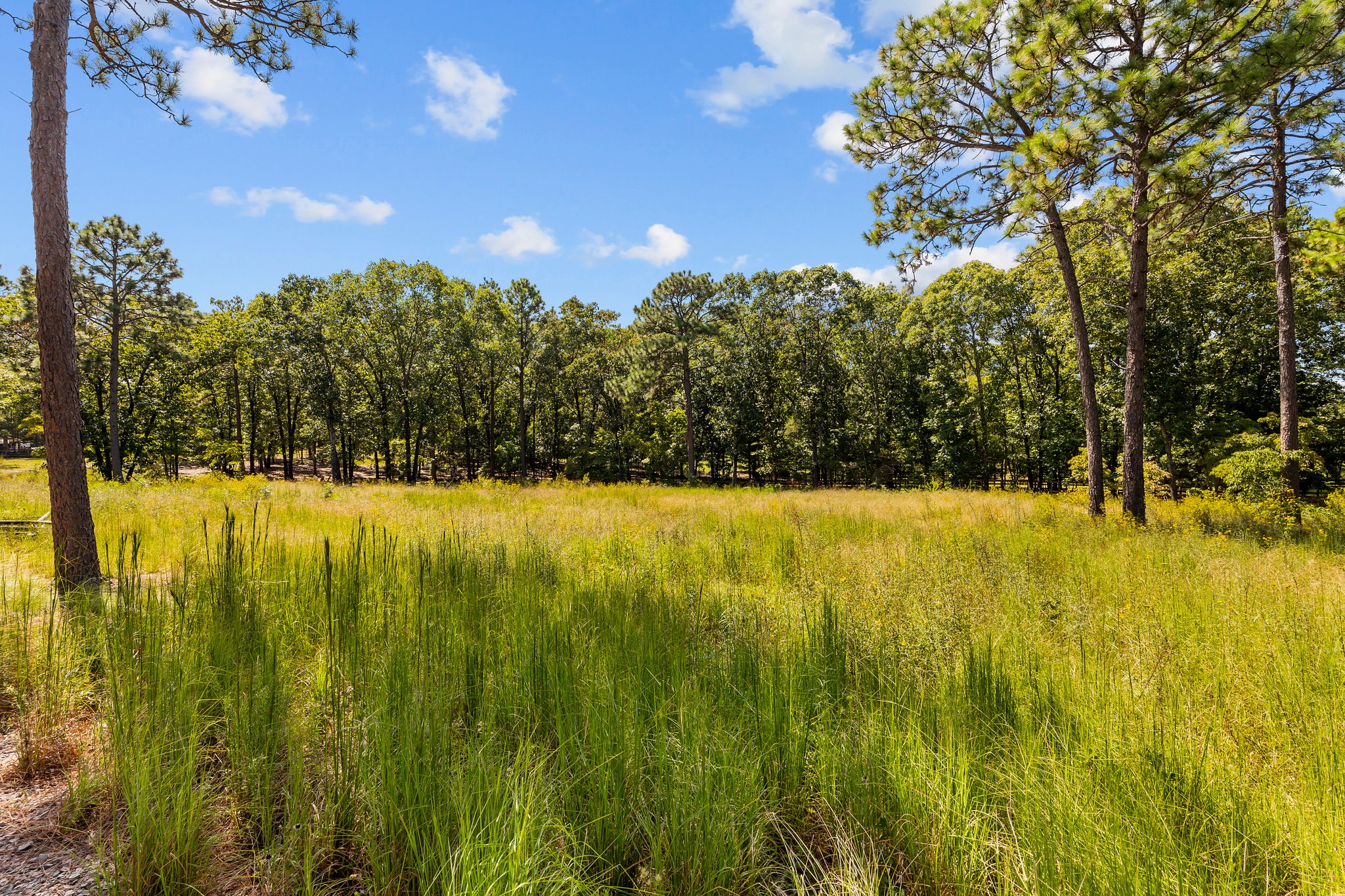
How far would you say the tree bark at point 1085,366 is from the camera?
956 cm

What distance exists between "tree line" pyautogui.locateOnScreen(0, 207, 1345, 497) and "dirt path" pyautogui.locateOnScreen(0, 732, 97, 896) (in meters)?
24.3

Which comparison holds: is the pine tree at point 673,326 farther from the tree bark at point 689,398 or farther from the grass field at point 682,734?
the grass field at point 682,734

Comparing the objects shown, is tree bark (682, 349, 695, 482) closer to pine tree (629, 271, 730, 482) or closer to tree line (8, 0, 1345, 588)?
pine tree (629, 271, 730, 482)

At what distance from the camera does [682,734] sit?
218 cm

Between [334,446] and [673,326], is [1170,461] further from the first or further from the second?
[334,446]

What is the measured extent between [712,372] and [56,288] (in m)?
31.4

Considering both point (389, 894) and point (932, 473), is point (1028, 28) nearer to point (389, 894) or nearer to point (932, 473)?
point (389, 894)

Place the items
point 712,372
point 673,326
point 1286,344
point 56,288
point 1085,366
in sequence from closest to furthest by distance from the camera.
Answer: point 56,288 < point 1286,344 < point 1085,366 < point 673,326 < point 712,372

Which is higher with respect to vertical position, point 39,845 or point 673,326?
point 673,326

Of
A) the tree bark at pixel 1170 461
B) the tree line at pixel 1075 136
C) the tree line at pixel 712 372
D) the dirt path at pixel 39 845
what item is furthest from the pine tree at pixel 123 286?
the tree bark at pixel 1170 461

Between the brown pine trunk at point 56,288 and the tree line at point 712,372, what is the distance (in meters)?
22.4

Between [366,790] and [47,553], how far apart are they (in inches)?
307

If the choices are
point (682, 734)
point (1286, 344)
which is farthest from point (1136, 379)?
point (682, 734)

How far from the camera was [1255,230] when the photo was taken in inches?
676
